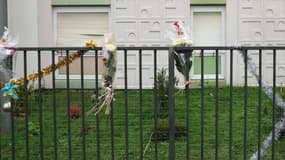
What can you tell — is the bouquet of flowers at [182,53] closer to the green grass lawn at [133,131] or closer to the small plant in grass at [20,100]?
the green grass lawn at [133,131]

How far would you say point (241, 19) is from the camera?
12625 mm

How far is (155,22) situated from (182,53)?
776 cm

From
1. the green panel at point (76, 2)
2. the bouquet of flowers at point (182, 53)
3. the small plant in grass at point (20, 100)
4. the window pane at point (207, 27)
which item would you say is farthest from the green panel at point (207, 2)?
the bouquet of flowers at point (182, 53)

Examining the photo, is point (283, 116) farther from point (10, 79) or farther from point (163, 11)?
point (163, 11)

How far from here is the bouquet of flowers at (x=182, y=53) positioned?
489cm

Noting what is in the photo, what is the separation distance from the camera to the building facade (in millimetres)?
12445

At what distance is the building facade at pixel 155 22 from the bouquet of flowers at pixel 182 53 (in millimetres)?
Result: 7268

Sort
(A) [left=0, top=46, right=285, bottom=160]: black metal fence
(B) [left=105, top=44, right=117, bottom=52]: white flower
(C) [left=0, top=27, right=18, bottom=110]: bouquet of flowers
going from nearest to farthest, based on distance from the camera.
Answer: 1. (B) [left=105, top=44, right=117, bottom=52]: white flower
2. (C) [left=0, top=27, right=18, bottom=110]: bouquet of flowers
3. (A) [left=0, top=46, right=285, bottom=160]: black metal fence

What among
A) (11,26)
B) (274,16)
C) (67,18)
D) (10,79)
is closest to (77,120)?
(10,79)

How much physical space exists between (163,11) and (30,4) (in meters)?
3.12

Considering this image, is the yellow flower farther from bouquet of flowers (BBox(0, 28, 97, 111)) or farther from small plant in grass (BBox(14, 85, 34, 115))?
small plant in grass (BBox(14, 85, 34, 115))

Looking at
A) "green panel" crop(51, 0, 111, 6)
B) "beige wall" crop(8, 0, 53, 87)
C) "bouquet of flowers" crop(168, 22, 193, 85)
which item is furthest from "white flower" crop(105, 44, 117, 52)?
"green panel" crop(51, 0, 111, 6)

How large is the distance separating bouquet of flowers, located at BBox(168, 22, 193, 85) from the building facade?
7.27 meters

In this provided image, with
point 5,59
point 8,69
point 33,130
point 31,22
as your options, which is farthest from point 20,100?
point 31,22
